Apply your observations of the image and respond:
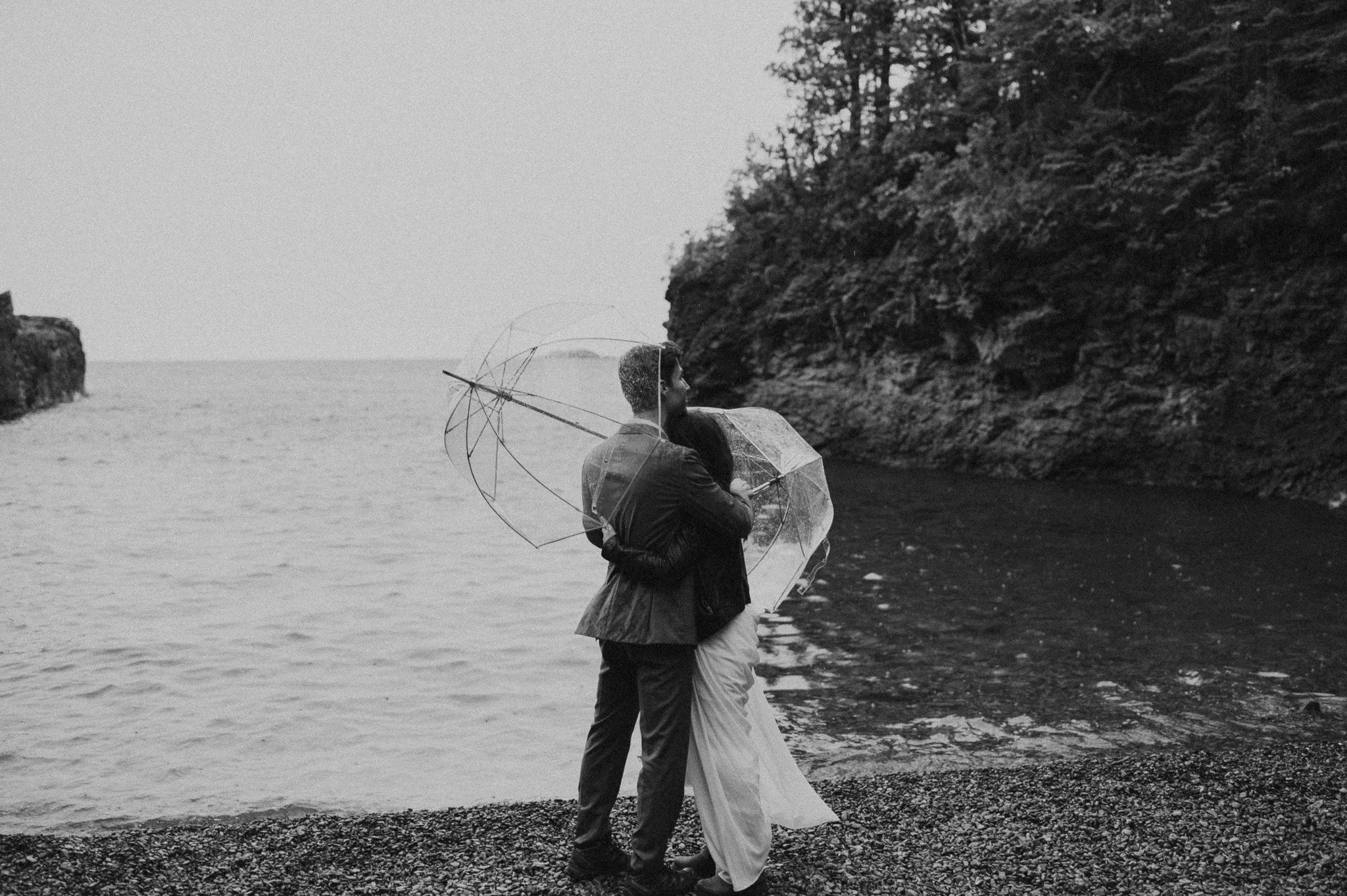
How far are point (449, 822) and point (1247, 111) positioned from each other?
23958 mm

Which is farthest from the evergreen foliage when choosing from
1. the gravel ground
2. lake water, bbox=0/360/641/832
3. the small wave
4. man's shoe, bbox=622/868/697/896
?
the small wave

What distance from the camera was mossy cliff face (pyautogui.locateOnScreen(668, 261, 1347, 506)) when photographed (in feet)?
70.5

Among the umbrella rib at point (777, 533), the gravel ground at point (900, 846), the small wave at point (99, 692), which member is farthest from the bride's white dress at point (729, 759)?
the small wave at point (99, 692)

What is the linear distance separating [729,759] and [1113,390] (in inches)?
915

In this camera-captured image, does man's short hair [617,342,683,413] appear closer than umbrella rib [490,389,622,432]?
Yes

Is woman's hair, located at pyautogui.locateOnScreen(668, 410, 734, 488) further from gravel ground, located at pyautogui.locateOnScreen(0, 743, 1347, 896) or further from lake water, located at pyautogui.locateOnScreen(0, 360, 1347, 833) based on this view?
lake water, located at pyautogui.locateOnScreen(0, 360, 1347, 833)

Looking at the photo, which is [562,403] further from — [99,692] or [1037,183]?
[1037,183]

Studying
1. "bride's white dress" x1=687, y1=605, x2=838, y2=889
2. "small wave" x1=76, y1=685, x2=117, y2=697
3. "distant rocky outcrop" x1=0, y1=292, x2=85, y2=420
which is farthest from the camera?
"distant rocky outcrop" x1=0, y1=292, x2=85, y2=420

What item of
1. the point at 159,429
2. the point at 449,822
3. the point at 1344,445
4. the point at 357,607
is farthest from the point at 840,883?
the point at 159,429

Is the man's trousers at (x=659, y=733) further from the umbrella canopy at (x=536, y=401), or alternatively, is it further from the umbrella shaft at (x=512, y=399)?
the umbrella shaft at (x=512, y=399)

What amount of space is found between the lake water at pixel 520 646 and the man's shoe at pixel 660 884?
2.95 metres

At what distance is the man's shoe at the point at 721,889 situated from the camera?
4.96 meters

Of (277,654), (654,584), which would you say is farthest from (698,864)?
(277,654)

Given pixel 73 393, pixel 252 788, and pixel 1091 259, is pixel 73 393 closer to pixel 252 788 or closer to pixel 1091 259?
pixel 1091 259
